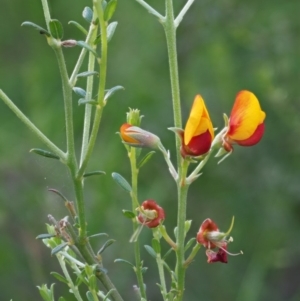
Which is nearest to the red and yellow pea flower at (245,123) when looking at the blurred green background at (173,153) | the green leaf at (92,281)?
the green leaf at (92,281)

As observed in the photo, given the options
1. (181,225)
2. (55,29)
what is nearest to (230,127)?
(181,225)

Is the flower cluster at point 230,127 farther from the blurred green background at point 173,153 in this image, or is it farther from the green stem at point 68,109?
the blurred green background at point 173,153

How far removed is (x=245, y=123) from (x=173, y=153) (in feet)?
→ 7.02

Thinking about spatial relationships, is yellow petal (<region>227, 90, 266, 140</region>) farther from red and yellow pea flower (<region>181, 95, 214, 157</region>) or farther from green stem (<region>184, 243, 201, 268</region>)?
green stem (<region>184, 243, 201, 268</region>)

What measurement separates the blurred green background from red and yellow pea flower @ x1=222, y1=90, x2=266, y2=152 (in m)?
1.71

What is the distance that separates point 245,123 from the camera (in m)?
0.98

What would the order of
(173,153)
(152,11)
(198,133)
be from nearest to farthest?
(198,133) < (152,11) < (173,153)

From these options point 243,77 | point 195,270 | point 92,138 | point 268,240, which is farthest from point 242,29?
point 92,138

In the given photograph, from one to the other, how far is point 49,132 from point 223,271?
106 cm

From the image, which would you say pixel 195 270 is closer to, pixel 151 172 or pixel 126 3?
pixel 151 172

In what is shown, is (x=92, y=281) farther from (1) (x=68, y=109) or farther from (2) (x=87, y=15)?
(2) (x=87, y=15)

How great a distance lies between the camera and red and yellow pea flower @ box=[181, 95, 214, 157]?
3.04 ft

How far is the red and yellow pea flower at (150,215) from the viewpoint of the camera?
103 cm

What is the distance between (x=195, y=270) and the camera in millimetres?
3189
